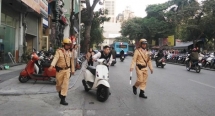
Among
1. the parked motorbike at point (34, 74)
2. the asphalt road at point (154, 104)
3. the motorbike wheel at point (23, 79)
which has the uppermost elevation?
the parked motorbike at point (34, 74)

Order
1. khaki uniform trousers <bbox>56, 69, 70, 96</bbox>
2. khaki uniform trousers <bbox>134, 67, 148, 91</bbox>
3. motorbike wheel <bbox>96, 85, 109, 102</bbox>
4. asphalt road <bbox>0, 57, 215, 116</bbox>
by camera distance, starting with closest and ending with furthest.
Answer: asphalt road <bbox>0, 57, 215, 116</bbox> → khaki uniform trousers <bbox>56, 69, 70, 96</bbox> → motorbike wheel <bbox>96, 85, 109, 102</bbox> → khaki uniform trousers <bbox>134, 67, 148, 91</bbox>

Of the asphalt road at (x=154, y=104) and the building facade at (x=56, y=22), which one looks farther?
the building facade at (x=56, y=22)

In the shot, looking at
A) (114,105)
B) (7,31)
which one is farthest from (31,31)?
(114,105)

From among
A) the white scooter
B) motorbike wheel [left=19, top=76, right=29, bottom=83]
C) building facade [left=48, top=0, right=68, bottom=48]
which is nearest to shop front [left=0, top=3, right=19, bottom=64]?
building facade [left=48, top=0, right=68, bottom=48]

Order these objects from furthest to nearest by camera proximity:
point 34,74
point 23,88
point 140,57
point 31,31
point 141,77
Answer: point 31,31 → point 34,74 → point 23,88 → point 140,57 → point 141,77

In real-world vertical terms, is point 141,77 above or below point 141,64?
below

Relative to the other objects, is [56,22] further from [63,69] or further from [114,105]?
[114,105]

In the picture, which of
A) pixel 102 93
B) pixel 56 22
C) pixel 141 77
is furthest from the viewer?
pixel 56 22

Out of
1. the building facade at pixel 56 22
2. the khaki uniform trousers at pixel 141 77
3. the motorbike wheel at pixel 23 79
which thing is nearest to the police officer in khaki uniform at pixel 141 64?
the khaki uniform trousers at pixel 141 77

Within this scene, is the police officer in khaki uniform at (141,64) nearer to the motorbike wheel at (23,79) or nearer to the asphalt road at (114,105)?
the asphalt road at (114,105)

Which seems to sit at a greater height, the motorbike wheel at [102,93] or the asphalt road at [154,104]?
the motorbike wheel at [102,93]

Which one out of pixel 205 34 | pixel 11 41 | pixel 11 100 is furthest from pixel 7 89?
pixel 205 34

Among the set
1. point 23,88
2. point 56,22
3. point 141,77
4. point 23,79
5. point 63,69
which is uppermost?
point 56,22

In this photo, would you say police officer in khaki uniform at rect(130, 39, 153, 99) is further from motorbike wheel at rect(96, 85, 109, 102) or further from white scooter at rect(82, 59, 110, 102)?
motorbike wheel at rect(96, 85, 109, 102)
